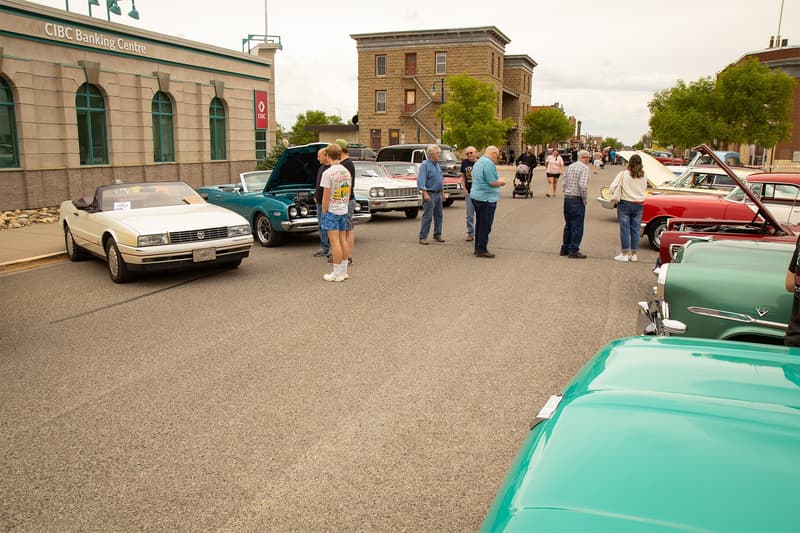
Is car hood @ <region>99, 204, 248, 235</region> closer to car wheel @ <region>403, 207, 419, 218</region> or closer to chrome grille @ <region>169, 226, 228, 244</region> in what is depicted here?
chrome grille @ <region>169, 226, 228, 244</region>

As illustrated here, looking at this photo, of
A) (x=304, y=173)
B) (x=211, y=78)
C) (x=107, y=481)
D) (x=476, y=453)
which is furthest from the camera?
(x=211, y=78)

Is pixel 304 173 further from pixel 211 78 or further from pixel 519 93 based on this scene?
pixel 519 93

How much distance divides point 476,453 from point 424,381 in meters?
1.34

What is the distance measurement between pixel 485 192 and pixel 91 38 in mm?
15362

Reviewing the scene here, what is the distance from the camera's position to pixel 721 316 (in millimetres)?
4727

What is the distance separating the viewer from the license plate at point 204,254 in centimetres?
920

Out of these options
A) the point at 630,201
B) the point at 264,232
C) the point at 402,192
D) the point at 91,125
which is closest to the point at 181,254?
the point at 264,232

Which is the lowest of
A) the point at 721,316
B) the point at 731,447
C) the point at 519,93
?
the point at 721,316

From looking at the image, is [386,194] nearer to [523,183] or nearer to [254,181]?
[254,181]

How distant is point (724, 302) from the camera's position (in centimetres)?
473

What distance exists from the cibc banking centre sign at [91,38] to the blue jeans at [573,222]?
16.0 metres

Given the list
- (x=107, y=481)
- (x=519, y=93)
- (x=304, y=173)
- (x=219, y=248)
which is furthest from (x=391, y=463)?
(x=519, y=93)

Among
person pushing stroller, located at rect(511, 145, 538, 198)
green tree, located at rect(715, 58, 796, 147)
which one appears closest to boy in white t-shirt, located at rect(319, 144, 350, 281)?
person pushing stroller, located at rect(511, 145, 538, 198)

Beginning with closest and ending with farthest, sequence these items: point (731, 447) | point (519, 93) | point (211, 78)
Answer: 1. point (731, 447)
2. point (211, 78)
3. point (519, 93)
